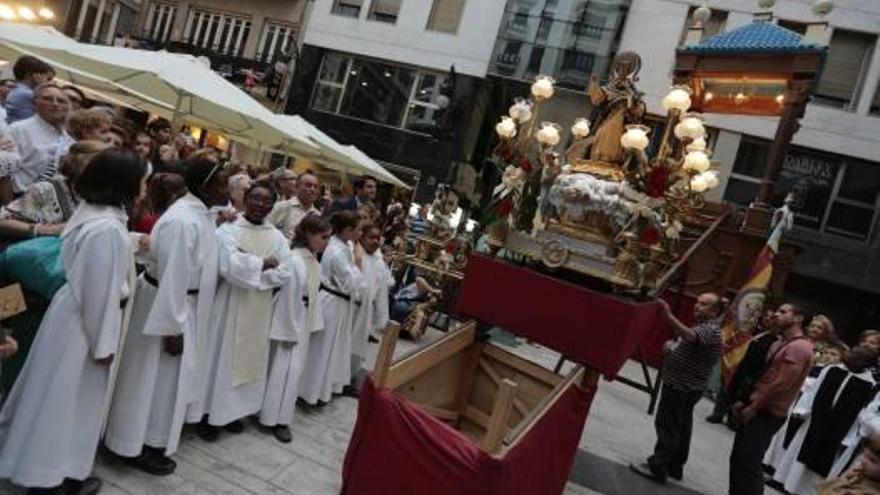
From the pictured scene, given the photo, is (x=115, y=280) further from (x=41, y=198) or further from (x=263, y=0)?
(x=263, y=0)

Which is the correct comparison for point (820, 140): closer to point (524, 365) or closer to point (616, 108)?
point (616, 108)

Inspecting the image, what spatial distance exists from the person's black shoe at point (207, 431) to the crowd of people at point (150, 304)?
0.05 ft

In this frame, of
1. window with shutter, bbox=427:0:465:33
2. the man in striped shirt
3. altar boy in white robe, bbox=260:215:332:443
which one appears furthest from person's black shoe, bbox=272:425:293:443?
window with shutter, bbox=427:0:465:33

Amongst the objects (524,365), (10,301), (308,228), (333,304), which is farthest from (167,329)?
(524,365)

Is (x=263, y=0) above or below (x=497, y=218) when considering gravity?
above

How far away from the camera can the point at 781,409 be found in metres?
6.01

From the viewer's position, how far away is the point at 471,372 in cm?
521

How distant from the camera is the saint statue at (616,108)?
5.17m

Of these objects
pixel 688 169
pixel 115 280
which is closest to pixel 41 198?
pixel 115 280

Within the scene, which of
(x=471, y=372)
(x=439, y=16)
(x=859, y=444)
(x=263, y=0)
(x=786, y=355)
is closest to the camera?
(x=471, y=372)

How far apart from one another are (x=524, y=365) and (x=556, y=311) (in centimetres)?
78

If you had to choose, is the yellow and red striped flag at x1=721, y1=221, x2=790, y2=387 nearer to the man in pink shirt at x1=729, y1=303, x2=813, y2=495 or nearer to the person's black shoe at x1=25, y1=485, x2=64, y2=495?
the man in pink shirt at x1=729, y1=303, x2=813, y2=495

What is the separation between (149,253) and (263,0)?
23.0 meters

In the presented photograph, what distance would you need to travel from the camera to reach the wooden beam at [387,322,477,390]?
3949 millimetres
